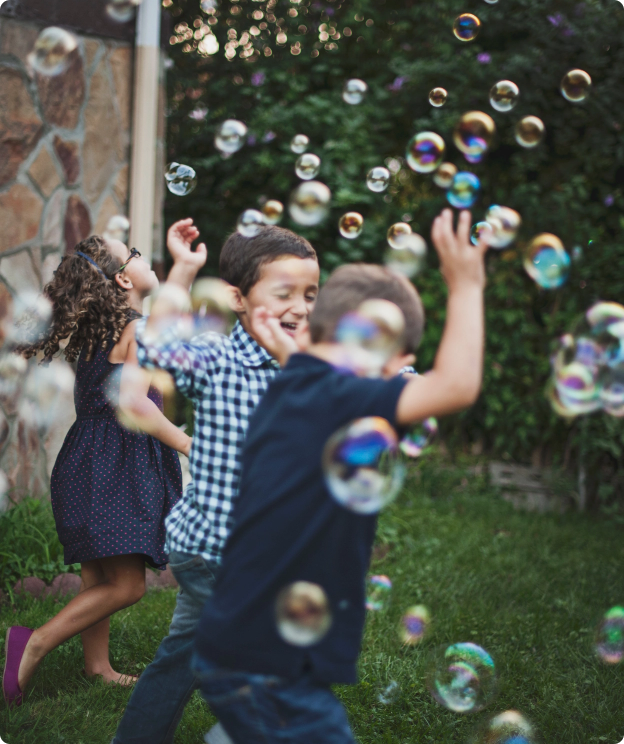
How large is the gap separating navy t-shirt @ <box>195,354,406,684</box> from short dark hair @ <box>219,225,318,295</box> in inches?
24.3

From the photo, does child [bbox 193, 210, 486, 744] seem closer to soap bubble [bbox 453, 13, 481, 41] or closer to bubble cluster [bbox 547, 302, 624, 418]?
bubble cluster [bbox 547, 302, 624, 418]

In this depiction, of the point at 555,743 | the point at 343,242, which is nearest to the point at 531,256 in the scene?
the point at 555,743

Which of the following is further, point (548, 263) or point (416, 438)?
point (548, 263)

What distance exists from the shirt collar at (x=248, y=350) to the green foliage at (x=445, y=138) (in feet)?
12.1

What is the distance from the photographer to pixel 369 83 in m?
6.00

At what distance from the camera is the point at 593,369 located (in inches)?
83.6

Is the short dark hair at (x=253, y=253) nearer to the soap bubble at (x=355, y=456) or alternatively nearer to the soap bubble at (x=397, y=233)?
the soap bubble at (x=355, y=456)

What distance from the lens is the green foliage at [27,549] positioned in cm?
325

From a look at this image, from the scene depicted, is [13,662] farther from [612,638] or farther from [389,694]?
[612,638]

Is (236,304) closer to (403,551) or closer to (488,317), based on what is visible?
(403,551)

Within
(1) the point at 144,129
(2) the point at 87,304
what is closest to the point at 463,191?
(2) the point at 87,304

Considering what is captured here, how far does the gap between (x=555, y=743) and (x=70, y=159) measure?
3.62 metres

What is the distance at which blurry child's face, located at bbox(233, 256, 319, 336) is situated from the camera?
187 cm

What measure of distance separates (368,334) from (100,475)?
125 centimetres
